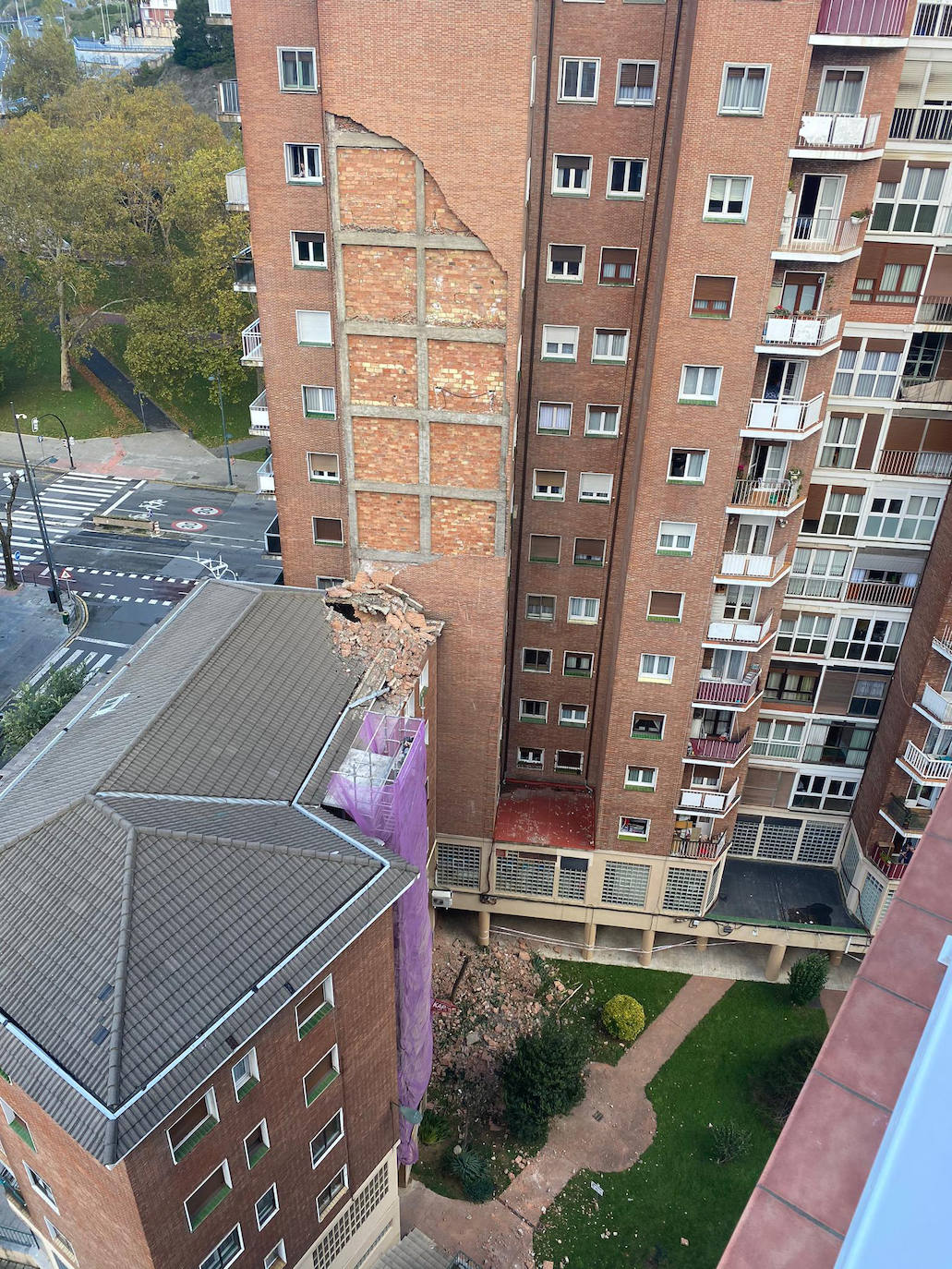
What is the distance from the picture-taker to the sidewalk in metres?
84.8

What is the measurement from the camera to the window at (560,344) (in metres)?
34.1

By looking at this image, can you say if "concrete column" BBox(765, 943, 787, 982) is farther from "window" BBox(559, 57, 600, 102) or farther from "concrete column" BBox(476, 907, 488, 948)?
"window" BBox(559, 57, 600, 102)

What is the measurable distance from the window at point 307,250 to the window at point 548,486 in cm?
1091

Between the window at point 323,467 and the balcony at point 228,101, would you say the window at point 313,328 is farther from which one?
the balcony at point 228,101

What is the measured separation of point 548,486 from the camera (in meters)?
36.9

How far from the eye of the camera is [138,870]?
21.6m

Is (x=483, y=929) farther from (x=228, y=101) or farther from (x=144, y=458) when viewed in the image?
(x=144, y=458)

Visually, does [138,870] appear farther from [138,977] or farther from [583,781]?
[583,781]

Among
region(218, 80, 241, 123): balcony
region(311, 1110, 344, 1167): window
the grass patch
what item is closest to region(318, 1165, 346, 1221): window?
region(311, 1110, 344, 1167): window

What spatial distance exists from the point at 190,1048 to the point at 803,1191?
1340cm

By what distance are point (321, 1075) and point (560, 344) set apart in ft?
81.8

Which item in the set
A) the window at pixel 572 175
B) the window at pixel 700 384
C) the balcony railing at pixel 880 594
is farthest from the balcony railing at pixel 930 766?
the window at pixel 572 175

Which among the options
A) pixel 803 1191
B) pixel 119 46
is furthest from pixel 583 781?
pixel 119 46

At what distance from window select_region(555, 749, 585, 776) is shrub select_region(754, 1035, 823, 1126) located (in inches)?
546
